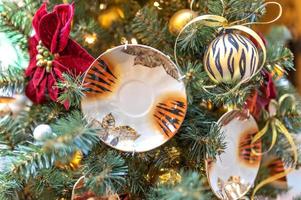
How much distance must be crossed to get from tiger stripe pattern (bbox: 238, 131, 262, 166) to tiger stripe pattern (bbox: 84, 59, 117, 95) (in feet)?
0.72

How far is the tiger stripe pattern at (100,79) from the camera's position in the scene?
21.0 inches

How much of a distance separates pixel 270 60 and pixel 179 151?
189 mm

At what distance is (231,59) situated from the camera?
1.70 feet

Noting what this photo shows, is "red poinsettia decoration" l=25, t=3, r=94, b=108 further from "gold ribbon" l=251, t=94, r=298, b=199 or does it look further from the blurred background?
the blurred background

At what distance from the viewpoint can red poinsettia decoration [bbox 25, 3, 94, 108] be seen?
551mm

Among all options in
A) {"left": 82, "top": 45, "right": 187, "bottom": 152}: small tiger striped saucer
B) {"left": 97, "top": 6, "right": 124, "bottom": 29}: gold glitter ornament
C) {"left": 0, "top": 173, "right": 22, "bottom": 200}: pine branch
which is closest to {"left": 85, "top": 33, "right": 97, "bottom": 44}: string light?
{"left": 97, "top": 6, "right": 124, "bottom": 29}: gold glitter ornament

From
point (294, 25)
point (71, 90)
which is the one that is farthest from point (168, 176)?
point (294, 25)

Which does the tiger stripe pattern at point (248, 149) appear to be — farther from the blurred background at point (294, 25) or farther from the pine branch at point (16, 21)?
the blurred background at point (294, 25)

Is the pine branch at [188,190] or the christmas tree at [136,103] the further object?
the christmas tree at [136,103]

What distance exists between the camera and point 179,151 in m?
0.57

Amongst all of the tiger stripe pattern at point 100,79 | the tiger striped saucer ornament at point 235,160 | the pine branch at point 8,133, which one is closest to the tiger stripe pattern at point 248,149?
the tiger striped saucer ornament at point 235,160

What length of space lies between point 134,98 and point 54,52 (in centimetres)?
13

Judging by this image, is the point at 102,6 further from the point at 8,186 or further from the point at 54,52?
the point at 8,186

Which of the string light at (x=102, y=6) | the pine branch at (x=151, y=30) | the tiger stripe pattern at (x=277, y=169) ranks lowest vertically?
the tiger stripe pattern at (x=277, y=169)
